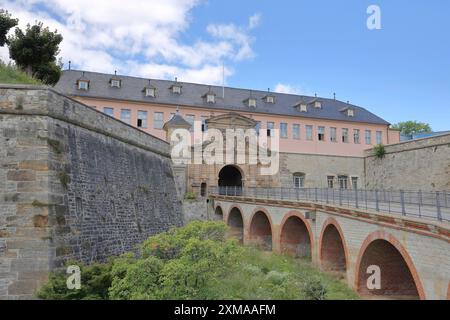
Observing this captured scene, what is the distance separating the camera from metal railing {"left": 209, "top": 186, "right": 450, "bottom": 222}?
9484mm

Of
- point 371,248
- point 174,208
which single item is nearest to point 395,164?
point 174,208

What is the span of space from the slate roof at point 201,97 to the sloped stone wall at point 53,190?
1895cm

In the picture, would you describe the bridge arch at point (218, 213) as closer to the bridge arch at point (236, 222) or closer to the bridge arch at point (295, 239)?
the bridge arch at point (236, 222)

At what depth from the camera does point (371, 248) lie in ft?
38.7

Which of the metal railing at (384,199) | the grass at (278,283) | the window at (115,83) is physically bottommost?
the grass at (278,283)

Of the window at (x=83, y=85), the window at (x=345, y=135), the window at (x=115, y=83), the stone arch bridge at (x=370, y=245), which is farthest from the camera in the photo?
the window at (x=345, y=135)

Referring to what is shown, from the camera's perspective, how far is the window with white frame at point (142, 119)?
33.4m

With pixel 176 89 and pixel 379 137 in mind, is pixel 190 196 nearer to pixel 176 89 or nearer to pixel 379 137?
pixel 176 89

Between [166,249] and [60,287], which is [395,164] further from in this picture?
[60,287]

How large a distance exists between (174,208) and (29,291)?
501 inches

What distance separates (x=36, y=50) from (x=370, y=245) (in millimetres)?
17985

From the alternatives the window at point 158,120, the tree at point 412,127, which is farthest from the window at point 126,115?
the tree at point 412,127

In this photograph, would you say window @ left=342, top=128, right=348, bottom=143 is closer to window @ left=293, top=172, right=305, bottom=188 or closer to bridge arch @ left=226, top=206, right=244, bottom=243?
window @ left=293, top=172, right=305, bottom=188

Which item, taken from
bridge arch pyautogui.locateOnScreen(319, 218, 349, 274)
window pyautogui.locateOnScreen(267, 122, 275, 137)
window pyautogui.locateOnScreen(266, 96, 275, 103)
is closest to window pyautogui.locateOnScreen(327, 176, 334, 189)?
window pyautogui.locateOnScreen(267, 122, 275, 137)
